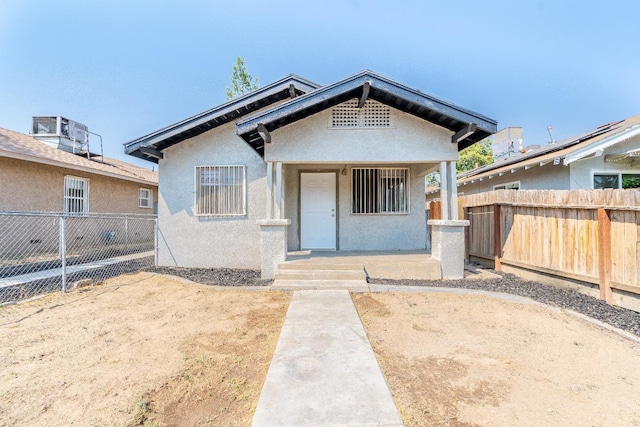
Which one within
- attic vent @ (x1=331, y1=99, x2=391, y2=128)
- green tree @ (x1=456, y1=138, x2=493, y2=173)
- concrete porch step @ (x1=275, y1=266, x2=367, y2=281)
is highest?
green tree @ (x1=456, y1=138, x2=493, y2=173)

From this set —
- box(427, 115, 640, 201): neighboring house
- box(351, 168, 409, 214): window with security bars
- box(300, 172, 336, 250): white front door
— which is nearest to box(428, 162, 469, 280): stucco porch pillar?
box(351, 168, 409, 214): window with security bars

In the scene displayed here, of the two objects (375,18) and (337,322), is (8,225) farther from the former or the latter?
(375,18)

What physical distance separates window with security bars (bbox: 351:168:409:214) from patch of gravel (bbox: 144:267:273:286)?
3714 mm

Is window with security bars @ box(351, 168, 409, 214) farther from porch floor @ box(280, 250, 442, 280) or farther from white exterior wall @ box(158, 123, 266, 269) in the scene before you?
white exterior wall @ box(158, 123, 266, 269)

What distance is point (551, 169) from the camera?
945 centimetres

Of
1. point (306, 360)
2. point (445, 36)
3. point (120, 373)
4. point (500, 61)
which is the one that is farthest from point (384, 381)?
point (500, 61)

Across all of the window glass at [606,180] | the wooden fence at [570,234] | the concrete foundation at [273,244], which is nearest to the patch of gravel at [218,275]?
the concrete foundation at [273,244]

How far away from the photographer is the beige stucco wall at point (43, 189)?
889cm

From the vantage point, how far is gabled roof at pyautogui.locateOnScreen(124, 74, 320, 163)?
24.6 feet

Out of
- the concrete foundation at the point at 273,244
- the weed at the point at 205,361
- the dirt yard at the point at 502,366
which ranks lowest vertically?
the dirt yard at the point at 502,366

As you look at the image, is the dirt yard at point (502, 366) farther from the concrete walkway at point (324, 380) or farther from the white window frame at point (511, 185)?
the white window frame at point (511, 185)

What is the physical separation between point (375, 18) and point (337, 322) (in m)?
11.3

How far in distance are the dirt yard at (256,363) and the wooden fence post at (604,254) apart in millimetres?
1197

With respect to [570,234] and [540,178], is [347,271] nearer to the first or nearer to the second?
[570,234]
